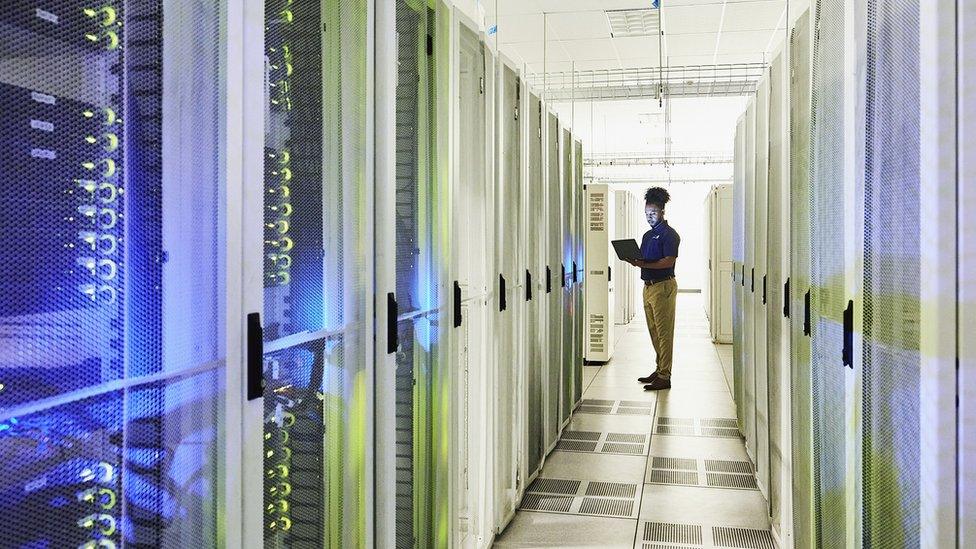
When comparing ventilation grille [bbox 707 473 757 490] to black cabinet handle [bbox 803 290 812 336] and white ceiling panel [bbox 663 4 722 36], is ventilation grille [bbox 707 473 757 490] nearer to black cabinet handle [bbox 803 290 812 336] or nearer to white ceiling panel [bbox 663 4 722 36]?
black cabinet handle [bbox 803 290 812 336]

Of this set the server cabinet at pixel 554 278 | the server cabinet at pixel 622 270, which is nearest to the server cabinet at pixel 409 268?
the server cabinet at pixel 554 278

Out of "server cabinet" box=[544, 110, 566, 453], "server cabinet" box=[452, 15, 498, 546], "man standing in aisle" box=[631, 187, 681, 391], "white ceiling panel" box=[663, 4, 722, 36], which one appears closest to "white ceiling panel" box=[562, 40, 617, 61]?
"white ceiling panel" box=[663, 4, 722, 36]

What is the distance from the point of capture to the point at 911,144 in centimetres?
140

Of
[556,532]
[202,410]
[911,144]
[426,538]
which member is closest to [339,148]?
[202,410]

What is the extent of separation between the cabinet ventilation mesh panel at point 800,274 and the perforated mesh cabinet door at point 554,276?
79.7 inches

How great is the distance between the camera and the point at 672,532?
355cm

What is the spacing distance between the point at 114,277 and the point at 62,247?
0.31ft

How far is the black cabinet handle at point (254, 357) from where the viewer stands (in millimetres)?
1271

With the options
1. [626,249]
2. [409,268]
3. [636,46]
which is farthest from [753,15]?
[409,268]

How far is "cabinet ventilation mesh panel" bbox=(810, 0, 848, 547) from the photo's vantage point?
6.40 ft

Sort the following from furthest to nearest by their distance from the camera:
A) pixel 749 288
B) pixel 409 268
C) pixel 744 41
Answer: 1. pixel 744 41
2. pixel 749 288
3. pixel 409 268

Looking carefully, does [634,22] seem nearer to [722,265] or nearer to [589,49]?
[589,49]

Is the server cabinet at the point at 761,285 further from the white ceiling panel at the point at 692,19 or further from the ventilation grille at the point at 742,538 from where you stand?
the white ceiling panel at the point at 692,19

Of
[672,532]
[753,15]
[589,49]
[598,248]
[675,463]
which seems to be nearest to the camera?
[672,532]
